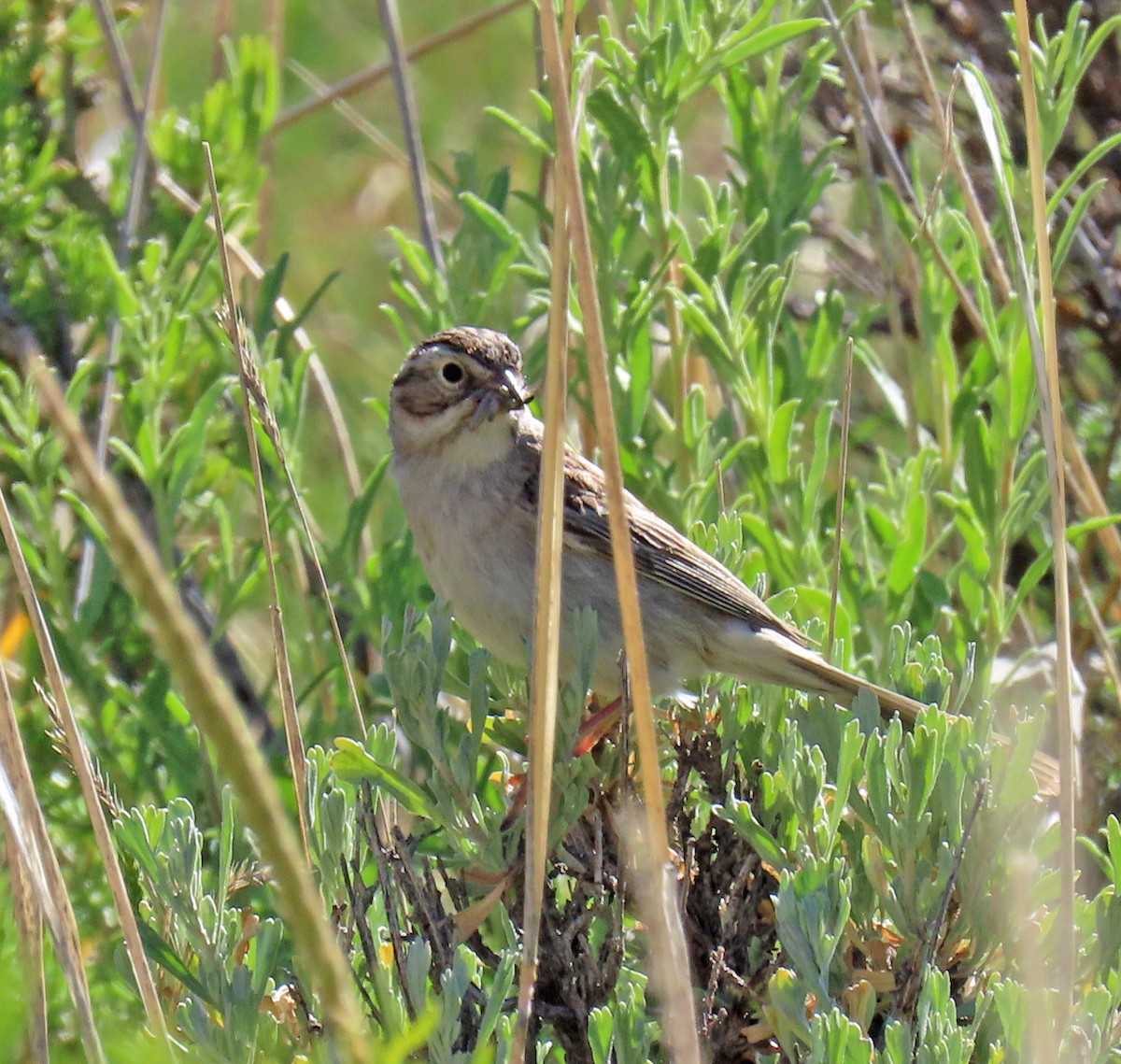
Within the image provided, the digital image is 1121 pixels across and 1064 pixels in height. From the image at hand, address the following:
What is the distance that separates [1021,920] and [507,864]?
0.76m

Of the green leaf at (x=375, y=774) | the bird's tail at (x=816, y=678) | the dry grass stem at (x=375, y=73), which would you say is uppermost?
the dry grass stem at (x=375, y=73)

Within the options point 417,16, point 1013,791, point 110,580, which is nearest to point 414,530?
point 110,580

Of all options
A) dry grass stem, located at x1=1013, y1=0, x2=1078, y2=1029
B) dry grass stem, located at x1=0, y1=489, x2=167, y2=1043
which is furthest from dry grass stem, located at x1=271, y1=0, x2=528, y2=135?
dry grass stem, located at x1=0, y1=489, x2=167, y2=1043

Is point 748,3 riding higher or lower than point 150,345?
higher

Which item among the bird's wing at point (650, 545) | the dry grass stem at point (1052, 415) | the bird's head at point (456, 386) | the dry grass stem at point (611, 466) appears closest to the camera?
the dry grass stem at point (611, 466)

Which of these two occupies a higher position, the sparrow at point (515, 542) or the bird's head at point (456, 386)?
the bird's head at point (456, 386)

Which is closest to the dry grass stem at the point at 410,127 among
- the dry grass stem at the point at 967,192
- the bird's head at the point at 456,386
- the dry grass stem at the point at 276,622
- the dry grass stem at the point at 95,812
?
the bird's head at the point at 456,386

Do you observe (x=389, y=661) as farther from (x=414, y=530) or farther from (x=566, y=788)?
(x=414, y=530)

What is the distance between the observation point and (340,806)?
2.12 m

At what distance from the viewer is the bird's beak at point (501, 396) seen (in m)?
3.19

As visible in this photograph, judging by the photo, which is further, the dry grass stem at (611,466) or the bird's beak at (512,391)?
the bird's beak at (512,391)

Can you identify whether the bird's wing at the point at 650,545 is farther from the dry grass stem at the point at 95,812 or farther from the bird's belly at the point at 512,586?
the dry grass stem at the point at 95,812

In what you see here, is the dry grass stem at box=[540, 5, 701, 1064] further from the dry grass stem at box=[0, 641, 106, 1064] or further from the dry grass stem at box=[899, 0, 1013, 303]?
the dry grass stem at box=[899, 0, 1013, 303]

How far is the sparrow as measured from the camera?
3.03 m
